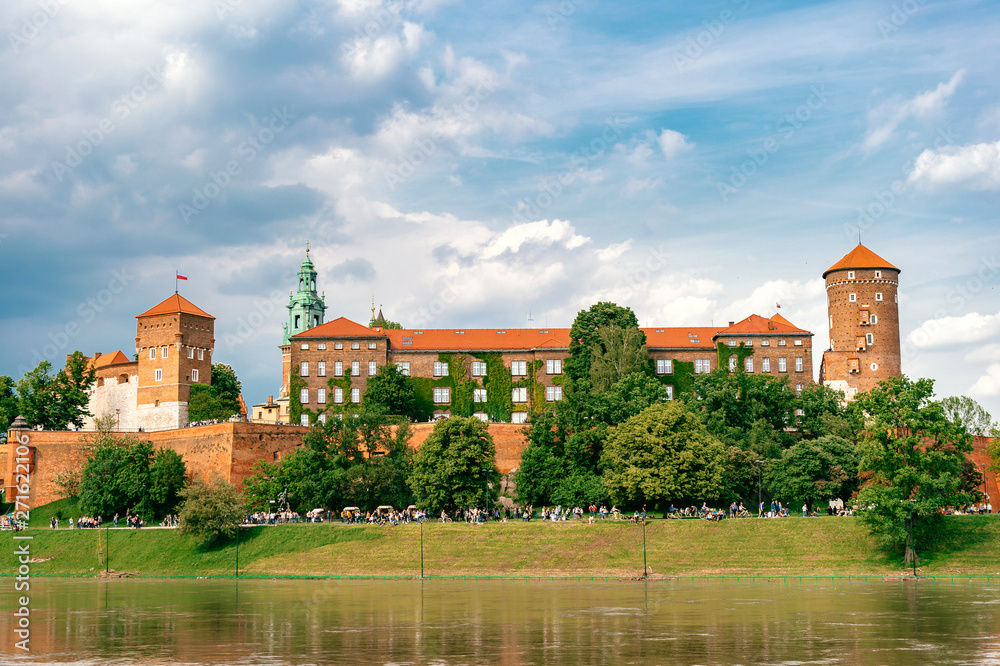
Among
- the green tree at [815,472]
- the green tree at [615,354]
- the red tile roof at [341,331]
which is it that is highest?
the red tile roof at [341,331]

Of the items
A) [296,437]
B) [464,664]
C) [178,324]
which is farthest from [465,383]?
[464,664]

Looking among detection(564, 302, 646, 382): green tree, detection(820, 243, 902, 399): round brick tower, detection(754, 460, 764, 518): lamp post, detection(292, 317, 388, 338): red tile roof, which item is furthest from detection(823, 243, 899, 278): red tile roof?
detection(292, 317, 388, 338): red tile roof

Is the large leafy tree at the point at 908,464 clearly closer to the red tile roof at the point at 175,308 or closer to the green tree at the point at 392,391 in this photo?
the green tree at the point at 392,391

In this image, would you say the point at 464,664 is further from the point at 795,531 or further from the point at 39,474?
the point at 39,474

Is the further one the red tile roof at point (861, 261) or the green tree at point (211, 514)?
the red tile roof at point (861, 261)

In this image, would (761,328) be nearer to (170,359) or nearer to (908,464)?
(908,464)

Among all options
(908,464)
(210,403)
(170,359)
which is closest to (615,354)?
(908,464)

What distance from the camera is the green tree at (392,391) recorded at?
238ft

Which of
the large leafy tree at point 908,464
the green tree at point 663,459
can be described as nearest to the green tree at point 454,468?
the green tree at point 663,459

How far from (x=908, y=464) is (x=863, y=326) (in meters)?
32.7

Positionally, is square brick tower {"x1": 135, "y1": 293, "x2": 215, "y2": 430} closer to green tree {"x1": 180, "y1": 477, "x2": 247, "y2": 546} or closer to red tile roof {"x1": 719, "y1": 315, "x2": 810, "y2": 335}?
green tree {"x1": 180, "y1": 477, "x2": 247, "y2": 546}

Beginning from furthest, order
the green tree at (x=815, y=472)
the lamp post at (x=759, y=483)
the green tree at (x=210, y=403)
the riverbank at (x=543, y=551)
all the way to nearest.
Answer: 1. the green tree at (x=210, y=403)
2. the lamp post at (x=759, y=483)
3. the green tree at (x=815, y=472)
4. the riverbank at (x=543, y=551)

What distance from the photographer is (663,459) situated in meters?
52.9

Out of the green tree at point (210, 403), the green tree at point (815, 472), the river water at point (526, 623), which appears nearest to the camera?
the river water at point (526, 623)
